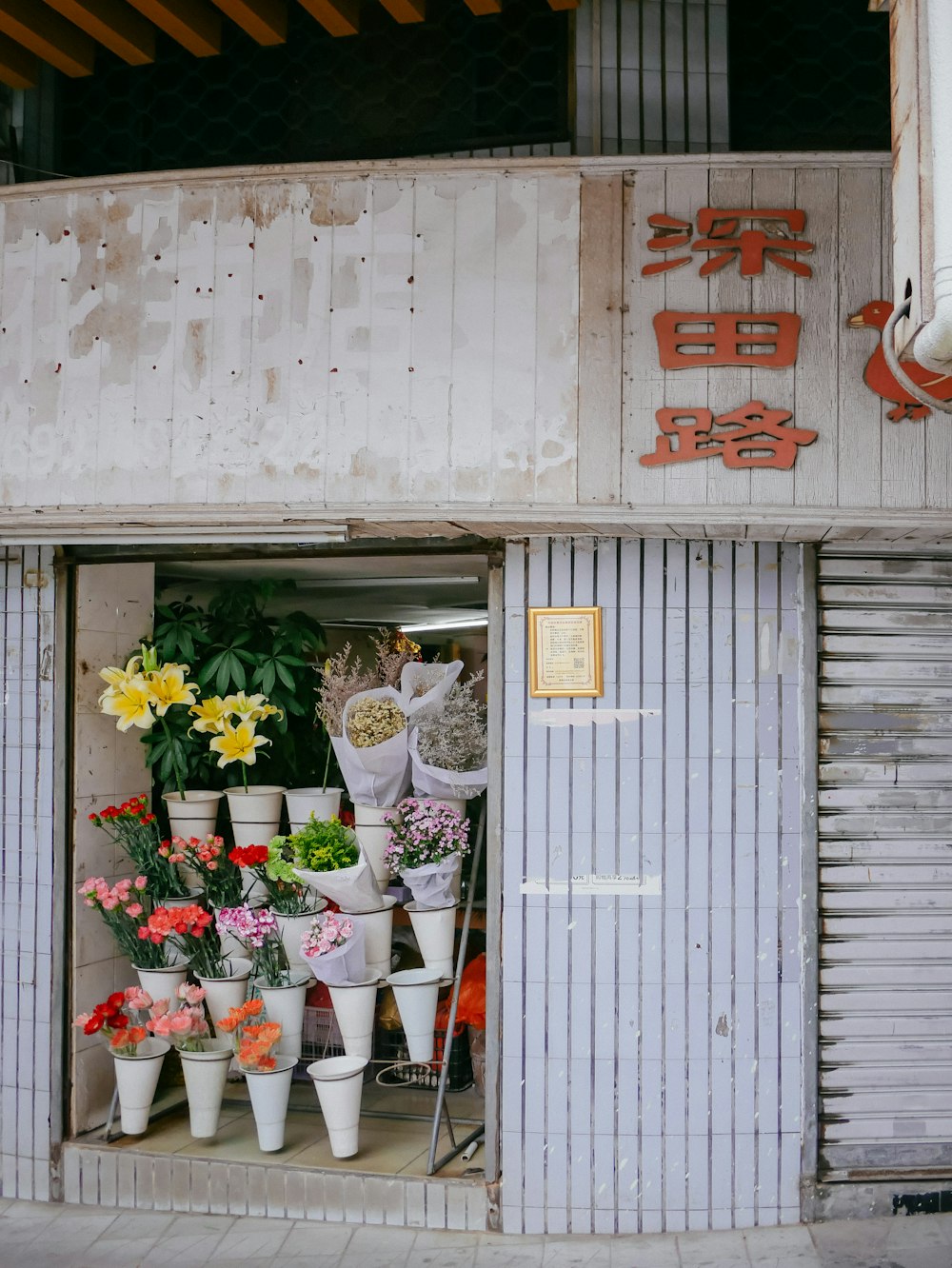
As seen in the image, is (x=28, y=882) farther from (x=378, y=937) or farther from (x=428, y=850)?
(x=428, y=850)

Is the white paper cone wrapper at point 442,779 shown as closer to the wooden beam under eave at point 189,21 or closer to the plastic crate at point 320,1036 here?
the plastic crate at point 320,1036

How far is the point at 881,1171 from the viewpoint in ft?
14.9

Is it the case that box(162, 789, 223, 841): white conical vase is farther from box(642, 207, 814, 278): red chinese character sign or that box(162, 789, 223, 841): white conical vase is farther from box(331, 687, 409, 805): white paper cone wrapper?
box(642, 207, 814, 278): red chinese character sign

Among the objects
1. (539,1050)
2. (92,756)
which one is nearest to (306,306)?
(92,756)

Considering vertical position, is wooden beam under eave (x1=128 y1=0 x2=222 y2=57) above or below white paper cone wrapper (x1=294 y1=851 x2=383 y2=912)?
above

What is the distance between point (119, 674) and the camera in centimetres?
523

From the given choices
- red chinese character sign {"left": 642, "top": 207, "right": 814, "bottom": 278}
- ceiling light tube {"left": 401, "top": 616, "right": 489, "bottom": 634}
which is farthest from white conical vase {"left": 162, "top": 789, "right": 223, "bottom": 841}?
red chinese character sign {"left": 642, "top": 207, "right": 814, "bottom": 278}

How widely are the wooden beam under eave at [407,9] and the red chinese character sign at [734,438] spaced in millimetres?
2068

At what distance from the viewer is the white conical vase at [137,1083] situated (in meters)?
4.99

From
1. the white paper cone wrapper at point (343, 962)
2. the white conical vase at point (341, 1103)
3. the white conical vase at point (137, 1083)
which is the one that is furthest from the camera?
the white conical vase at point (137, 1083)

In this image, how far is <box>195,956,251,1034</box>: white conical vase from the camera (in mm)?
5137

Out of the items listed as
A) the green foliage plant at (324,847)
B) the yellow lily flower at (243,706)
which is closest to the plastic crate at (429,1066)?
the green foliage plant at (324,847)

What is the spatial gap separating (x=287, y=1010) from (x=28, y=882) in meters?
1.32

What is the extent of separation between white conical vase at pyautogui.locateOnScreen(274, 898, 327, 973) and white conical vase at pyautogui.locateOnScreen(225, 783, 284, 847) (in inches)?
19.1
